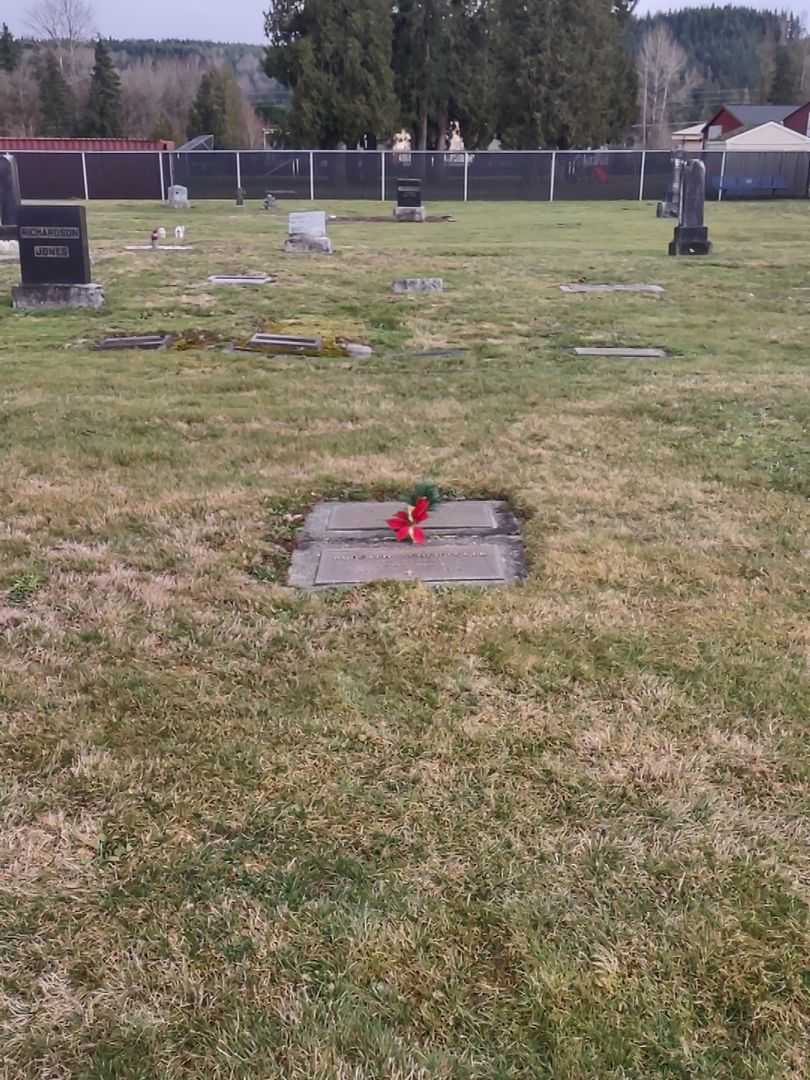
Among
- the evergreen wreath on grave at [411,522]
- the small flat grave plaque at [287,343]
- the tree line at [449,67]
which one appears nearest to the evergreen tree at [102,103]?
the tree line at [449,67]

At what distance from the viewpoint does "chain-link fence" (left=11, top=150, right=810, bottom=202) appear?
33.4 m

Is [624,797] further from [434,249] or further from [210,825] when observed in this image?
[434,249]

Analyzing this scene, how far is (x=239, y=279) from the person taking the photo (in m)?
12.4

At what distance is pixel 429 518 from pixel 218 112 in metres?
60.3

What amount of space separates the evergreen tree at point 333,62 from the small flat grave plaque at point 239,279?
3447cm

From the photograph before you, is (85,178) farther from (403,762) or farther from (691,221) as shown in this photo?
(403,762)

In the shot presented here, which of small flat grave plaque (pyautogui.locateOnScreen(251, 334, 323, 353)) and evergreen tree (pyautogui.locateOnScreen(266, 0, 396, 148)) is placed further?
evergreen tree (pyautogui.locateOnScreen(266, 0, 396, 148))

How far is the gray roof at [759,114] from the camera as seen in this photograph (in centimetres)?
6725

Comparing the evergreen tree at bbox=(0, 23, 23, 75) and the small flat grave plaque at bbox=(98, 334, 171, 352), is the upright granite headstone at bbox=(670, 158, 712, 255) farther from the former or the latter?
the evergreen tree at bbox=(0, 23, 23, 75)

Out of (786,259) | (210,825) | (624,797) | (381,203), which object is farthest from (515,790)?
(381,203)

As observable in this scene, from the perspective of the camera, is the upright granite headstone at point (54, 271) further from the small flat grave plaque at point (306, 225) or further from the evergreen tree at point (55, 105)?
the evergreen tree at point (55, 105)

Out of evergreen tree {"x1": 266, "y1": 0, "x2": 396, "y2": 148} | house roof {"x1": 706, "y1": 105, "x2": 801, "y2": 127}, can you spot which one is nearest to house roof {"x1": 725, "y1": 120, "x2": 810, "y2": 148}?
house roof {"x1": 706, "y1": 105, "x2": 801, "y2": 127}

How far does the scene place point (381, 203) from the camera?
32.8m

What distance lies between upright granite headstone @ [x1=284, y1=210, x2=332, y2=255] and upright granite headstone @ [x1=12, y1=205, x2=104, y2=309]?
6358mm
